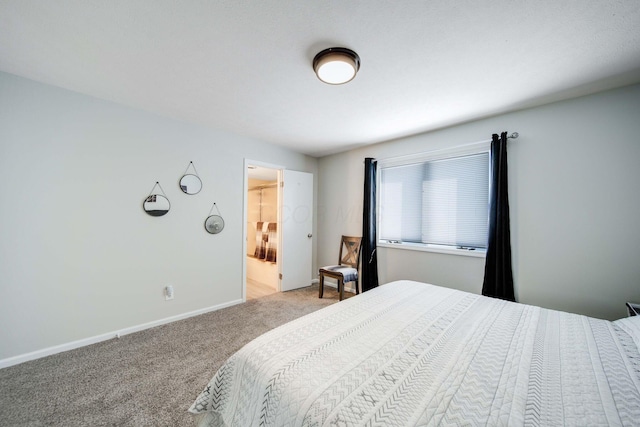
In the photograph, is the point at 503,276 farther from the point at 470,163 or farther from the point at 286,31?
the point at 286,31

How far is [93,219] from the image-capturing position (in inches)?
94.2

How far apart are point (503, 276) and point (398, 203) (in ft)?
5.15

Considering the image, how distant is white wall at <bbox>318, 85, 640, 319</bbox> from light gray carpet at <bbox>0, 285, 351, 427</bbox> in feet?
9.45

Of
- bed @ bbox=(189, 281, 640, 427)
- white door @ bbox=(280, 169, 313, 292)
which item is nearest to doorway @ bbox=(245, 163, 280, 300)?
white door @ bbox=(280, 169, 313, 292)

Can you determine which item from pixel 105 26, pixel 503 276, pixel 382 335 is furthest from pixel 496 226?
pixel 105 26

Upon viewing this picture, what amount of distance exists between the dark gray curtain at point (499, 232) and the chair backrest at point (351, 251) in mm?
1722

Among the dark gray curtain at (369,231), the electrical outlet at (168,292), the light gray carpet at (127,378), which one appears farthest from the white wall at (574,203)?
the electrical outlet at (168,292)

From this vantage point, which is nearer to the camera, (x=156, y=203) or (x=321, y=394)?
(x=321, y=394)

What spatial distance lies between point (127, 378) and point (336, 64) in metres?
2.89

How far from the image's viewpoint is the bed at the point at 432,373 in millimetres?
801

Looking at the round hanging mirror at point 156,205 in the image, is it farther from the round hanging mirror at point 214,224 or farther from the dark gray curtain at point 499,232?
the dark gray curtain at point 499,232

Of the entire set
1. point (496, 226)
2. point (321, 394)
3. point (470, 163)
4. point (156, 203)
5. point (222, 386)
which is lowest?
point (222, 386)

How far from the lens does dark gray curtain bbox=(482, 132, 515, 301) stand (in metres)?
2.54

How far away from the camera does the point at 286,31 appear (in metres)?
1.50
